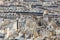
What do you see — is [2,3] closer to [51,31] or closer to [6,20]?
[6,20]

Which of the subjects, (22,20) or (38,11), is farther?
(38,11)

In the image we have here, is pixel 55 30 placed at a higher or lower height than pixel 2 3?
lower

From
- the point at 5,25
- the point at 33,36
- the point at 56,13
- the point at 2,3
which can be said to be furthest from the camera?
the point at 2,3

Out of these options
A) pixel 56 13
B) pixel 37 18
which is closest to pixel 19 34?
pixel 37 18

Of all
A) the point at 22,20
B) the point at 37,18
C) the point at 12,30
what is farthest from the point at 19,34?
the point at 37,18

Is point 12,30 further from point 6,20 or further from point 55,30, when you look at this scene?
point 55,30

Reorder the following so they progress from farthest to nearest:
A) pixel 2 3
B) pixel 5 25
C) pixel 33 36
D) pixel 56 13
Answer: pixel 2 3 < pixel 56 13 < pixel 5 25 < pixel 33 36

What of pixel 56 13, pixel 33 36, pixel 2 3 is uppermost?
pixel 2 3
